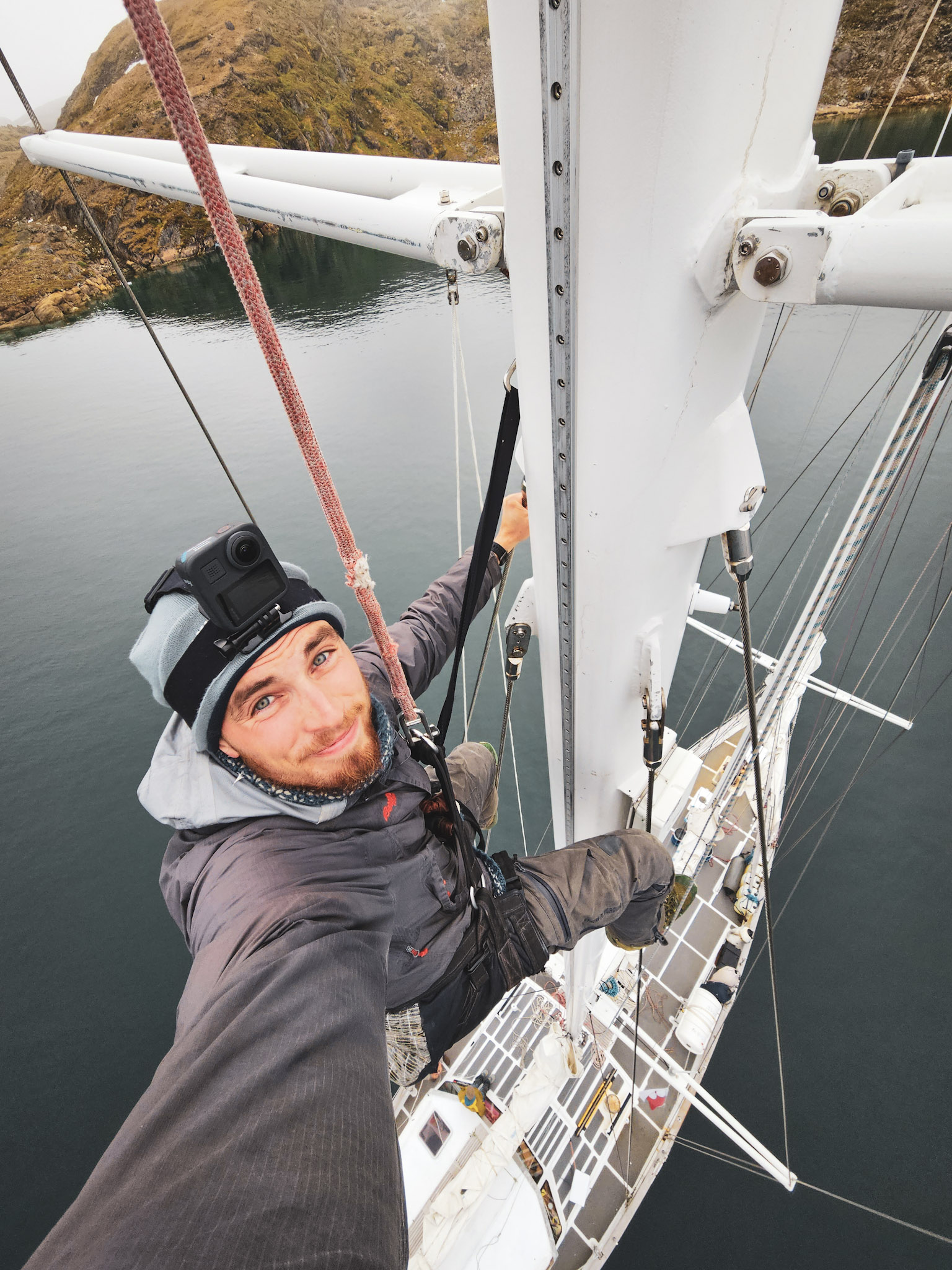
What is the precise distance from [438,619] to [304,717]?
1327mm

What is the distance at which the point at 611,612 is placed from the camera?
2191 millimetres

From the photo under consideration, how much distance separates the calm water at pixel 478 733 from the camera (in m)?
7.94

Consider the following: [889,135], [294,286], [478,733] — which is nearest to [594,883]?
[478,733]

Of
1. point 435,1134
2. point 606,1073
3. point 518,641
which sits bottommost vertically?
point 435,1134

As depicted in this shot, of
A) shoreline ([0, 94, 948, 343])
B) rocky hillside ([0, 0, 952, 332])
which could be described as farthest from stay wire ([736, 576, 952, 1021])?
shoreline ([0, 94, 948, 343])

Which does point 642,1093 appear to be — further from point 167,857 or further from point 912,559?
point 912,559

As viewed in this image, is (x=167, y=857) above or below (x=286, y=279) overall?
below

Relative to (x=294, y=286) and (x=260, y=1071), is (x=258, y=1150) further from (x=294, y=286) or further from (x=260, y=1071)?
(x=294, y=286)

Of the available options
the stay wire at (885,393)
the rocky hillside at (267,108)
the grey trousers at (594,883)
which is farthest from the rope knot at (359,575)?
the rocky hillside at (267,108)

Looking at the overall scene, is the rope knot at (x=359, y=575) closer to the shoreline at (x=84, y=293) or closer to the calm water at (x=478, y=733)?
the calm water at (x=478, y=733)

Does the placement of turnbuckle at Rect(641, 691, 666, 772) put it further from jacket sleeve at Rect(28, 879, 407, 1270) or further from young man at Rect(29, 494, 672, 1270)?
jacket sleeve at Rect(28, 879, 407, 1270)

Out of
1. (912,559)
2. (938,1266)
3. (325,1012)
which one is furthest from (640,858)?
(912,559)

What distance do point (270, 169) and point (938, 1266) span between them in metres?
13.0

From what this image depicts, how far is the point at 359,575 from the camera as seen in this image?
202 centimetres
